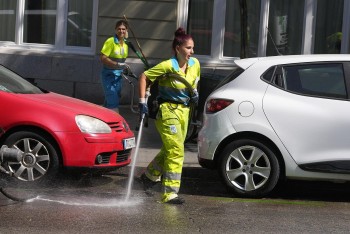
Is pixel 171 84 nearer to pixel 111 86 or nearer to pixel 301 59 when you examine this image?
pixel 301 59

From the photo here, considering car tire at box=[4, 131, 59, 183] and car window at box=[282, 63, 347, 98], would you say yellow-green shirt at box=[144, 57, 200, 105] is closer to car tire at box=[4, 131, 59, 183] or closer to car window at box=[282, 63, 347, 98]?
car window at box=[282, 63, 347, 98]

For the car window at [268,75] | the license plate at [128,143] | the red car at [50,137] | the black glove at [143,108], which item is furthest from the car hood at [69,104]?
the car window at [268,75]

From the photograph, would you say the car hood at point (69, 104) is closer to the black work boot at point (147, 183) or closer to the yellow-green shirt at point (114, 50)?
the black work boot at point (147, 183)

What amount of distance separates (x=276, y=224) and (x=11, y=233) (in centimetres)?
228

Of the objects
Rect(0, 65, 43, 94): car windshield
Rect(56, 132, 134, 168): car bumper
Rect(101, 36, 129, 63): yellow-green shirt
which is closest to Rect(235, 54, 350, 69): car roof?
Rect(56, 132, 134, 168): car bumper

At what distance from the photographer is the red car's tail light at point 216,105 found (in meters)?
8.23

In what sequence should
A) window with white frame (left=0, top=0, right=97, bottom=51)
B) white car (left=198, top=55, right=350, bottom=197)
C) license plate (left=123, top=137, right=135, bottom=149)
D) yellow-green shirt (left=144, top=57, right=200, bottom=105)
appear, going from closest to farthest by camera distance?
yellow-green shirt (left=144, top=57, right=200, bottom=105) → white car (left=198, top=55, right=350, bottom=197) → license plate (left=123, top=137, right=135, bottom=149) → window with white frame (left=0, top=0, right=97, bottom=51)

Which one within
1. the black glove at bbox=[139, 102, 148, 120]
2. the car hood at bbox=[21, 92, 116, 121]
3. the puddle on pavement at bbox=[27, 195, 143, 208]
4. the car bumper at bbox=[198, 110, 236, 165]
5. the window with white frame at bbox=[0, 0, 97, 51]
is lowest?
the puddle on pavement at bbox=[27, 195, 143, 208]

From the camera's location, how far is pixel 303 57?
834cm

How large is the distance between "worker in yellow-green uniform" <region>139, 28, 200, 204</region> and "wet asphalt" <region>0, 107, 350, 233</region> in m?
0.27

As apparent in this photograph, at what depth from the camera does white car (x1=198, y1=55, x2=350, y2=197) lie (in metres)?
8.02

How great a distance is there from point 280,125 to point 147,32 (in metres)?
7.18

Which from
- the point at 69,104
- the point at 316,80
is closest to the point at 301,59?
the point at 316,80

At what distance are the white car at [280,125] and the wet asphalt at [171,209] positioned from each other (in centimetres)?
33
